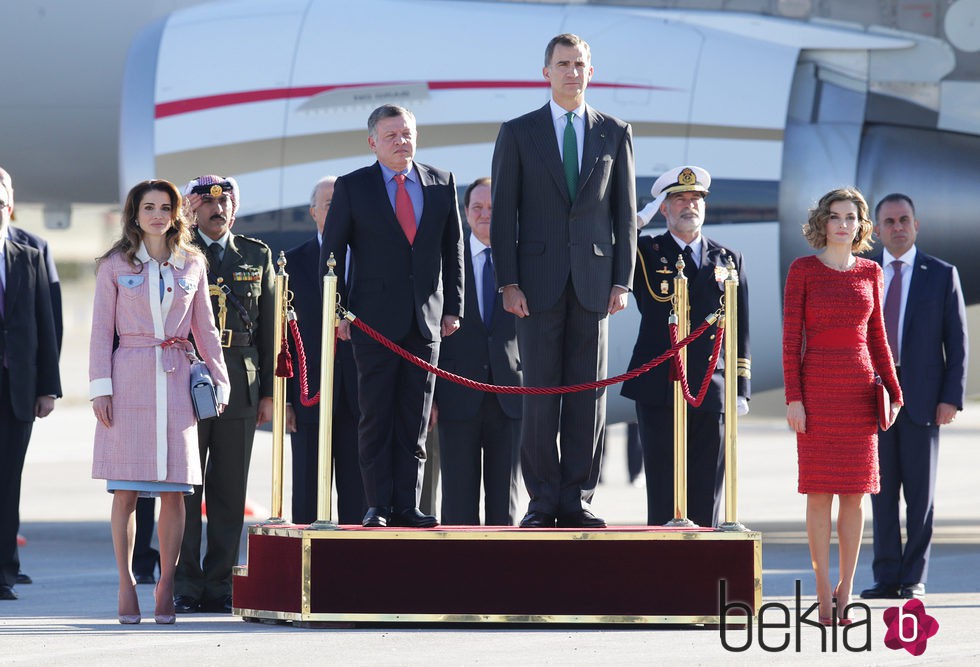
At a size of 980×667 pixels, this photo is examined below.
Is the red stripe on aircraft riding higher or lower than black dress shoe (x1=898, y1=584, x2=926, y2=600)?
higher

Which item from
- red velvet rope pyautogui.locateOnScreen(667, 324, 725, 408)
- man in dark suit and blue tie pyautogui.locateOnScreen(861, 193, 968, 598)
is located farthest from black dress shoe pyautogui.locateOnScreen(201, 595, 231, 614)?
man in dark suit and blue tie pyautogui.locateOnScreen(861, 193, 968, 598)

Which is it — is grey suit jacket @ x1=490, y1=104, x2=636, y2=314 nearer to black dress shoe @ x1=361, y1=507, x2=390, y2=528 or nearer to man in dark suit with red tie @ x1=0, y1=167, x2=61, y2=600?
black dress shoe @ x1=361, y1=507, x2=390, y2=528

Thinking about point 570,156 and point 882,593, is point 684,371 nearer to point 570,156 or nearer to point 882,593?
point 570,156

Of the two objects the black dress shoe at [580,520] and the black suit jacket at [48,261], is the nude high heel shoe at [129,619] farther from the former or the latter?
the black suit jacket at [48,261]

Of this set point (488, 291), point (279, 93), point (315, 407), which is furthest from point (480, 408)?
point (279, 93)

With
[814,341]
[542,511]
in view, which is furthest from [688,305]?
[542,511]

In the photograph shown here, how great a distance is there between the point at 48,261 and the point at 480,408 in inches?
99.3

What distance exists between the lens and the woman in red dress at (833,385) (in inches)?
264

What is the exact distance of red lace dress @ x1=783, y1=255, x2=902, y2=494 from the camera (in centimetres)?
671

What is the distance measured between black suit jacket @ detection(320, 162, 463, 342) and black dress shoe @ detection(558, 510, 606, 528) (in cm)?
93

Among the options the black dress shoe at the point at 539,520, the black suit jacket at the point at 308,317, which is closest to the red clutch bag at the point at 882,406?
the black dress shoe at the point at 539,520

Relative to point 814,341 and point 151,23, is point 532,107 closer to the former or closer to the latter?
point 151,23

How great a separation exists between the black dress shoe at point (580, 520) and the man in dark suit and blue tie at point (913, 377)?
7.39 feet

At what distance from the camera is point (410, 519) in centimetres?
655
